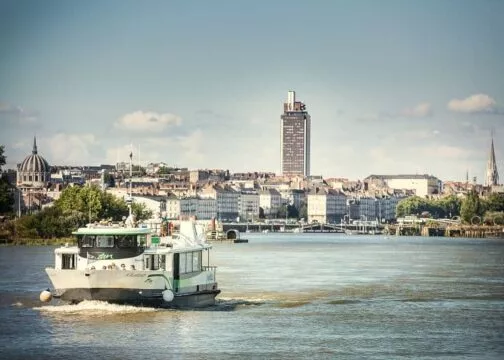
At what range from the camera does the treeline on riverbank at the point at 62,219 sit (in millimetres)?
102125

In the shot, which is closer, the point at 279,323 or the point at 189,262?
the point at 279,323

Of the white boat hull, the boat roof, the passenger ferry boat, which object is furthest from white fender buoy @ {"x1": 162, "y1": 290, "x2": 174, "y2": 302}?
the boat roof

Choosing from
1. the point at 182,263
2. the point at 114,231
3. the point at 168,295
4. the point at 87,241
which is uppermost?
the point at 114,231

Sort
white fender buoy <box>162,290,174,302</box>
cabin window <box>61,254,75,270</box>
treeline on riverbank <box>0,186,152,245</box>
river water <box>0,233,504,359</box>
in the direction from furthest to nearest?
treeline on riverbank <box>0,186,152,245</box> < cabin window <box>61,254,75,270</box> < white fender buoy <box>162,290,174,302</box> < river water <box>0,233,504,359</box>

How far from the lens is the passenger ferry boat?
41.5m

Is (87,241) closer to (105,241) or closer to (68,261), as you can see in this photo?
(105,241)

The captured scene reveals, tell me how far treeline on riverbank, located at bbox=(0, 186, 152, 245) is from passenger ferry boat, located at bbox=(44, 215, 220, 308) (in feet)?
191

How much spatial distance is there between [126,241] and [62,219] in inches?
2383

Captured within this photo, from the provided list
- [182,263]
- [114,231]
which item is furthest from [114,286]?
[182,263]

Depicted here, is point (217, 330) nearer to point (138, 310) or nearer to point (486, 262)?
point (138, 310)

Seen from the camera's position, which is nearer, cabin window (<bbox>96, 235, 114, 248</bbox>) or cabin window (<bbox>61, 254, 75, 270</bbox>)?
cabin window (<bbox>96, 235, 114, 248</bbox>)

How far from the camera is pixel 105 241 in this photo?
42.3m

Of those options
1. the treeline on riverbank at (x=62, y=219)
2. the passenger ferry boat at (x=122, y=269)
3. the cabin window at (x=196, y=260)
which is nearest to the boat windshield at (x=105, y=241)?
the passenger ferry boat at (x=122, y=269)

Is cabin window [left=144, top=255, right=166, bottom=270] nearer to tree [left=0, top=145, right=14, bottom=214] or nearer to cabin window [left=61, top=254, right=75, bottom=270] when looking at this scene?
cabin window [left=61, top=254, right=75, bottom=270]
